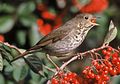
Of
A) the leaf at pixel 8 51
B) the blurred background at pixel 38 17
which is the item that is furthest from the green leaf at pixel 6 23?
the leaf at pixel 8 51

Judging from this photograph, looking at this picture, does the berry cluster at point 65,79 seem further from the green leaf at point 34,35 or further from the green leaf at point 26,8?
the green leaf at point 26,8

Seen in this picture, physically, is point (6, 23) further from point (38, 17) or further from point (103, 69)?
point (103, 69)

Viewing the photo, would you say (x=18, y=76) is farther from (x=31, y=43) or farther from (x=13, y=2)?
(x=13, y=2)

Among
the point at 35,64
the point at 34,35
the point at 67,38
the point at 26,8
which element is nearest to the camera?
the point at 35,64

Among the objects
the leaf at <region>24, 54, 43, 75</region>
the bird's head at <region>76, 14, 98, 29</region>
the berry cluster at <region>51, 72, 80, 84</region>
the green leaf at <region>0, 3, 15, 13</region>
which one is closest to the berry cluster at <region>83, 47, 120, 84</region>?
the berry cluster at <region>51, 72, 80, 84</region>

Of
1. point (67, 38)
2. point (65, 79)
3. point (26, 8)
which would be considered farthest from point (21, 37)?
point (65, 79)

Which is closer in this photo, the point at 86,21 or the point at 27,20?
the point at 86,21
